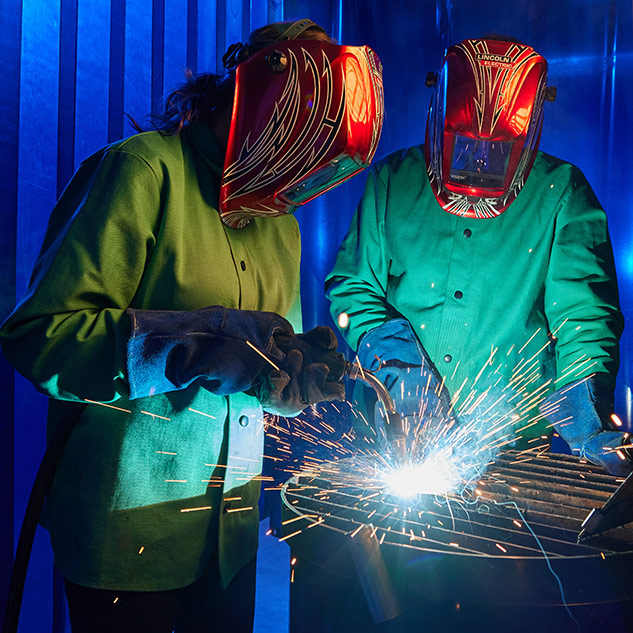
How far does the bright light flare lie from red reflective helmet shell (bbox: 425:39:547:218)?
31.1 inches

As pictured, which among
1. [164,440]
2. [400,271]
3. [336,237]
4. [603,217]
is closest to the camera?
[164,440]

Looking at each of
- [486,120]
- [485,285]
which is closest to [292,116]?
[486,120]

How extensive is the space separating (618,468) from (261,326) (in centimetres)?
109

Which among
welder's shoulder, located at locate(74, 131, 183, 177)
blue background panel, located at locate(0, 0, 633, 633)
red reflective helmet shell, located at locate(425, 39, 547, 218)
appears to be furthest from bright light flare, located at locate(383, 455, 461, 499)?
blue background panel, located at locate(0, 0, 633, 633)

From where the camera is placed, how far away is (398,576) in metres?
1.10

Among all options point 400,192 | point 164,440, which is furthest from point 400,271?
Answer: point 164,440

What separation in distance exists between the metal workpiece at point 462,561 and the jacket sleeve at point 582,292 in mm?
562

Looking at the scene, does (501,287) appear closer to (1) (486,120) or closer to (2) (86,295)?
(1) (486,120)

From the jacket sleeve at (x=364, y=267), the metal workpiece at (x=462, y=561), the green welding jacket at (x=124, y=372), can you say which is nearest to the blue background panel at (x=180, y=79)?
the jacket sleeve at (x=364, y=267)

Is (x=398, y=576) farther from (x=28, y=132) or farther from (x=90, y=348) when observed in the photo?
(x=28, y=132)

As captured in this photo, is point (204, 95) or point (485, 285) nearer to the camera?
point (204, 95)

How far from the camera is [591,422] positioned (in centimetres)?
177

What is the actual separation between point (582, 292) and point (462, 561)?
4.10 feet

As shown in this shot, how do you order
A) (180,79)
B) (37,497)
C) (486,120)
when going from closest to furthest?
(37,497) → (486,120) → (180,79)
